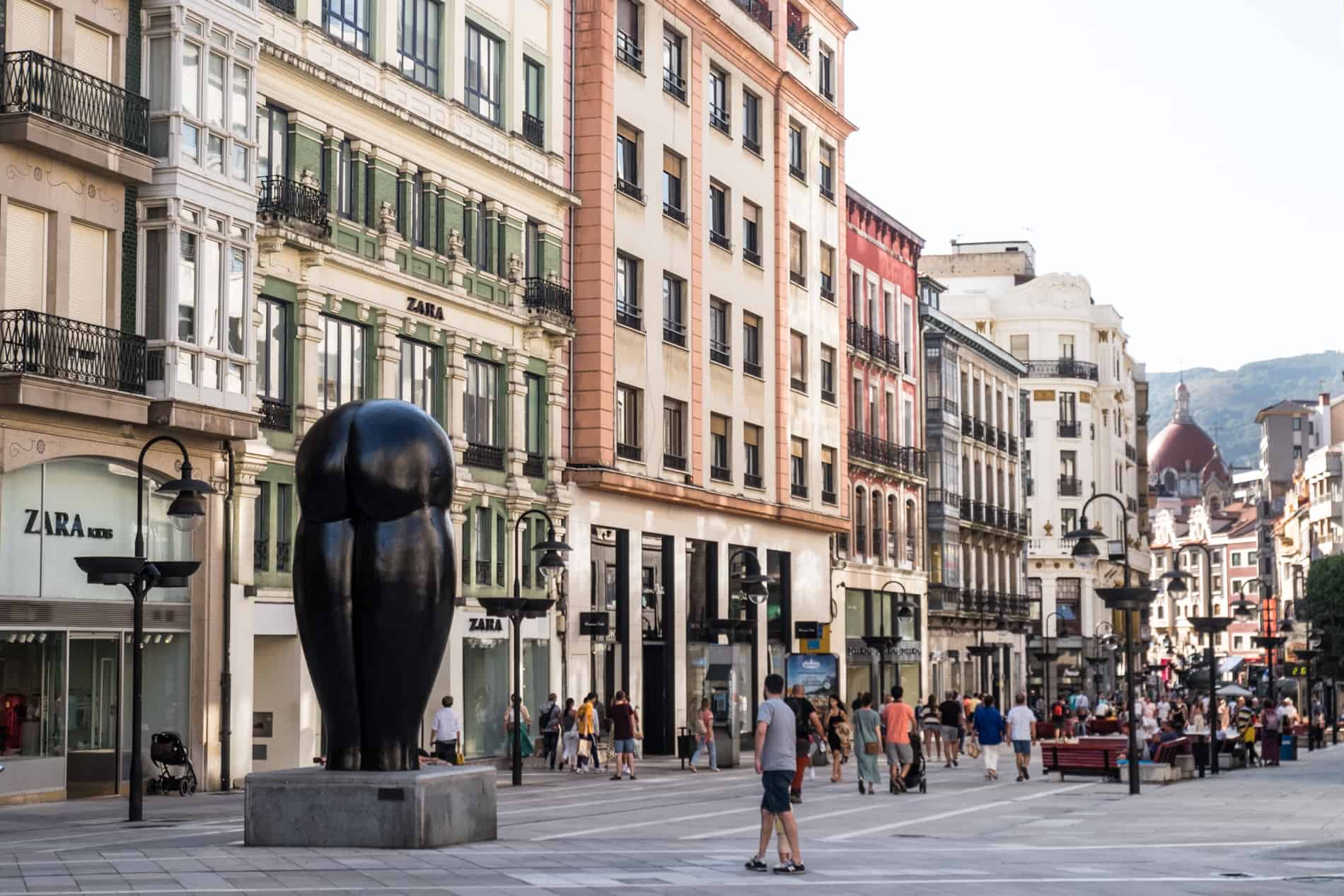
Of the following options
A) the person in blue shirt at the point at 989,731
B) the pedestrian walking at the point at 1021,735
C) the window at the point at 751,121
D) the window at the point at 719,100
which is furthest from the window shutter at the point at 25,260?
the window at the point at 751,121

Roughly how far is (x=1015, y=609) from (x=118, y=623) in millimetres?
67857

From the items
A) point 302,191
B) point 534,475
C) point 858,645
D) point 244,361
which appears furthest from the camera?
point 858,645

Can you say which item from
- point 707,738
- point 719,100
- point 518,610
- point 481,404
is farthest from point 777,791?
point 719,100

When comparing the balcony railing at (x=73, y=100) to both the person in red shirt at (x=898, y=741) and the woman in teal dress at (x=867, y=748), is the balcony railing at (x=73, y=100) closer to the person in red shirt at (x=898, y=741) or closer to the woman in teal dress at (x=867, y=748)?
the woman in teal dress at (x=867, y=748)

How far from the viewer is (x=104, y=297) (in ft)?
108

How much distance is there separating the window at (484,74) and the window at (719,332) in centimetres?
1275

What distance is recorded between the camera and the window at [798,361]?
64125 mm

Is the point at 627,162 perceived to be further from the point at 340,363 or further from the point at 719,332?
the point at 340,363

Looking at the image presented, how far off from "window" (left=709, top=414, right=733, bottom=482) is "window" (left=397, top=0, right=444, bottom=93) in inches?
655

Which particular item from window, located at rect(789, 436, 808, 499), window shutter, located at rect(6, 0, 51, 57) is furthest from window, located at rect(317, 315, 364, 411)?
window, located at rect(789, 436, 808, 499)

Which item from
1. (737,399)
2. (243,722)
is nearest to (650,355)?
(737,399)

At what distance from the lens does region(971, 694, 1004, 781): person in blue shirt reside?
39.8m

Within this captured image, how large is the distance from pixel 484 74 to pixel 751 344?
1710 cm

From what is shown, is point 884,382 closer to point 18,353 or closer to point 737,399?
point 737,399
